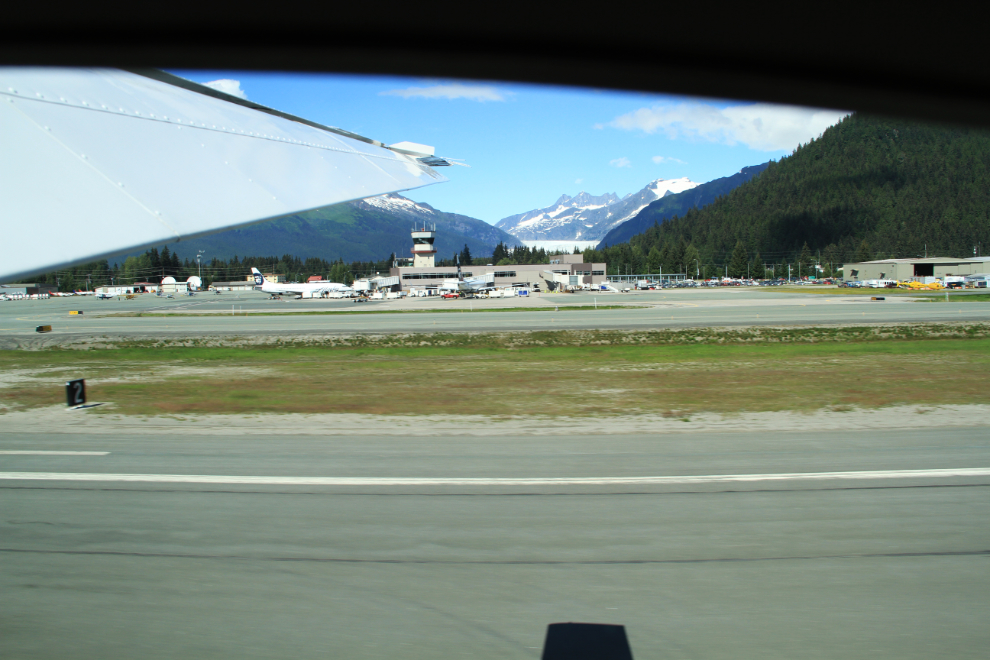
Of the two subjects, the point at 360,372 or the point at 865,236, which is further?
the point at 865,236

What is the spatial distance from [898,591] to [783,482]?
230 centimetres

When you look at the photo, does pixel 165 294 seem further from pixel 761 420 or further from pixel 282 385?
pixel 761 420

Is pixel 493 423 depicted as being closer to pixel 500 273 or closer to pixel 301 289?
pixel 301 289

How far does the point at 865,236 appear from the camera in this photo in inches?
6220

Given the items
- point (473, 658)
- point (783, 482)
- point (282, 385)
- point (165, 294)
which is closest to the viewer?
point (473, 658)

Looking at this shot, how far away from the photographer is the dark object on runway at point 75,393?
39.6ft

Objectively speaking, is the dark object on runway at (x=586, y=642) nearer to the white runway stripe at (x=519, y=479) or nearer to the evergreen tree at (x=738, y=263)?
the white runway stripe at (x=519, y=479)

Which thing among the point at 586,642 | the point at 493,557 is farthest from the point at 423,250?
the point at 586,642

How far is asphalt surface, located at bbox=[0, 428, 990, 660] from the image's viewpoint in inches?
151

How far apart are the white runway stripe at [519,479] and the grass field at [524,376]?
4214mm

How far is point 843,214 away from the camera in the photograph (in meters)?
166

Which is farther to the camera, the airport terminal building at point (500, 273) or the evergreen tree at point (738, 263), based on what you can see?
the evergreen tree at point (738, 263)

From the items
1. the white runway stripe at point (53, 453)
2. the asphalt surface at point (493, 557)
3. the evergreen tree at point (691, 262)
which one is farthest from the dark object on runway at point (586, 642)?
the evergreen tree at point (691, 262)

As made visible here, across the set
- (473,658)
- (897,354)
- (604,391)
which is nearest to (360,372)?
(604,391)
